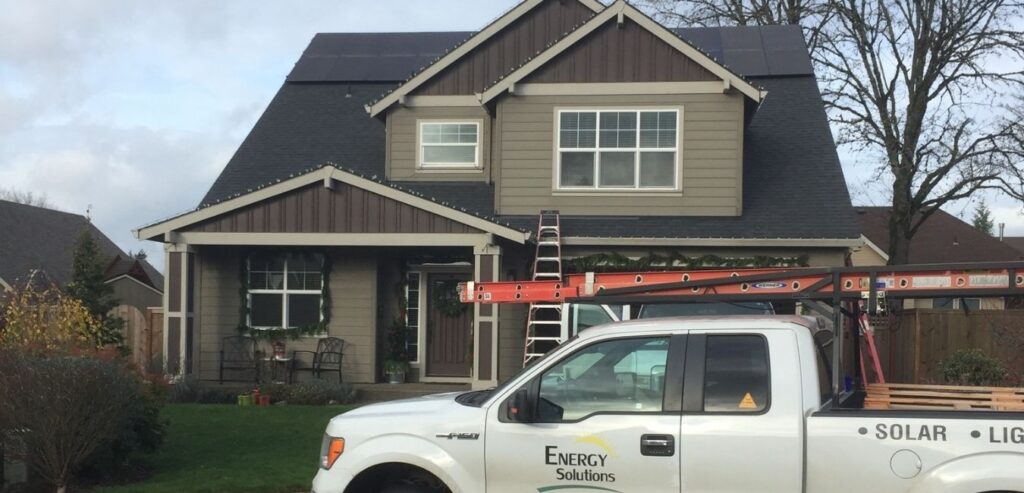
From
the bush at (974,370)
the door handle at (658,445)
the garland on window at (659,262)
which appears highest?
the garland on window at (659,262)

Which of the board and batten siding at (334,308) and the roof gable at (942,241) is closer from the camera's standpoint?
the board and batten siding at (334,308)

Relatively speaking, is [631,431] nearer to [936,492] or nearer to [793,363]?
[793,363]

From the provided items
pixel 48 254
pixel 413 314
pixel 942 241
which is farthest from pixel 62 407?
pixel 942 241

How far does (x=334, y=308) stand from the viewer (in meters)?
16.4

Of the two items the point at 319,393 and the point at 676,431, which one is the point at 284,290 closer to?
the point at 319,393

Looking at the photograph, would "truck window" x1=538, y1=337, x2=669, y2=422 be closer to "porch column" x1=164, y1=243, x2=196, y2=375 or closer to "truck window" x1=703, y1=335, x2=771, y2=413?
"truck window" x1=703, y1=335, x2=771, y2=413

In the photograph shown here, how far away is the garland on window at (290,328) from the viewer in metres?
16.4

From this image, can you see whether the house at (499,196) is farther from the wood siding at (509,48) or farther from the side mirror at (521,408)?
the side mirror at (521,408)

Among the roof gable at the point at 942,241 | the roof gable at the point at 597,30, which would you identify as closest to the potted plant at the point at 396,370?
the roof gable at the point at 597,30

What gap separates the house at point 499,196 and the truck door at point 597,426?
8.79 m

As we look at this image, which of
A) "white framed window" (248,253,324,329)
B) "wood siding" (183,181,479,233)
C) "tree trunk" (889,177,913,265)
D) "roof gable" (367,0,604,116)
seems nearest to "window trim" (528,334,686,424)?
"wood siding" (183,181,479,233)

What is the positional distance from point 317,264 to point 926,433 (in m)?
12.8

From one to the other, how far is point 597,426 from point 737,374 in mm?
843

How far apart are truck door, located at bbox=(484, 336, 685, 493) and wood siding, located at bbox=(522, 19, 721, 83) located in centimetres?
1088
